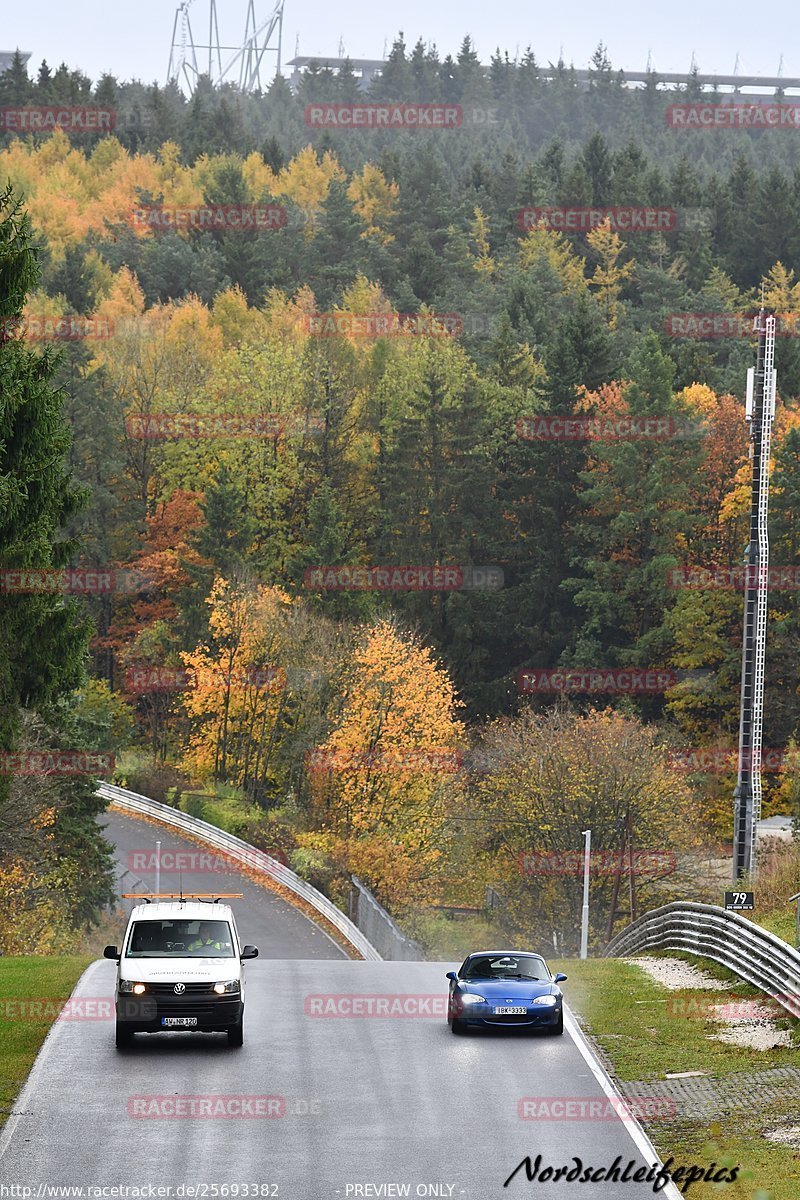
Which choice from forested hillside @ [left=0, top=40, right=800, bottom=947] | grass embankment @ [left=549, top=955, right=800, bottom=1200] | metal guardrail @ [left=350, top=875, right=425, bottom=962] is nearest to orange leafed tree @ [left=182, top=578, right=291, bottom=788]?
forested hillside @ [left=0, top=40, right=800, bottom=947]

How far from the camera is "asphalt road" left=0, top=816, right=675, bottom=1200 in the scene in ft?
58.2

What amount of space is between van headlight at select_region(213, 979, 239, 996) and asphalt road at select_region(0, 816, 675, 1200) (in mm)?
876

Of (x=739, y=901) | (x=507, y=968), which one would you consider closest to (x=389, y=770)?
(x=739, y=901)

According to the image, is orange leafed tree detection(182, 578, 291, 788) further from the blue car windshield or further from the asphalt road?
the blue car windshield

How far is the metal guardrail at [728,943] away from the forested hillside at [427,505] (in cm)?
1873

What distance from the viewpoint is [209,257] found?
129750 millimetres

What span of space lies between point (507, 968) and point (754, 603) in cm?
1977

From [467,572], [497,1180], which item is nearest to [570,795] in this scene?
[467,572]

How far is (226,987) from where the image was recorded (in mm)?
23797

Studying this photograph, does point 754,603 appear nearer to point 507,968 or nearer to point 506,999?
point 507,968

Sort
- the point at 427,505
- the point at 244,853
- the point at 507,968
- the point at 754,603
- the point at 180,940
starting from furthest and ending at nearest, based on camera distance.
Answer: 1. the point at 427,505
2. the point at 244,853
3. the point at 754,603
4. the point at 507,968
5. the point at 180,940

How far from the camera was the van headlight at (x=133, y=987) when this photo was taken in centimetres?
2371

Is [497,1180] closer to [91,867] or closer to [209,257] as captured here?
[91,867]

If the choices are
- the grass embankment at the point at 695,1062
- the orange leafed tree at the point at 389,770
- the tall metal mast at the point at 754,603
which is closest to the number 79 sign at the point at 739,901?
the grass embankment at the point at 695,1062
